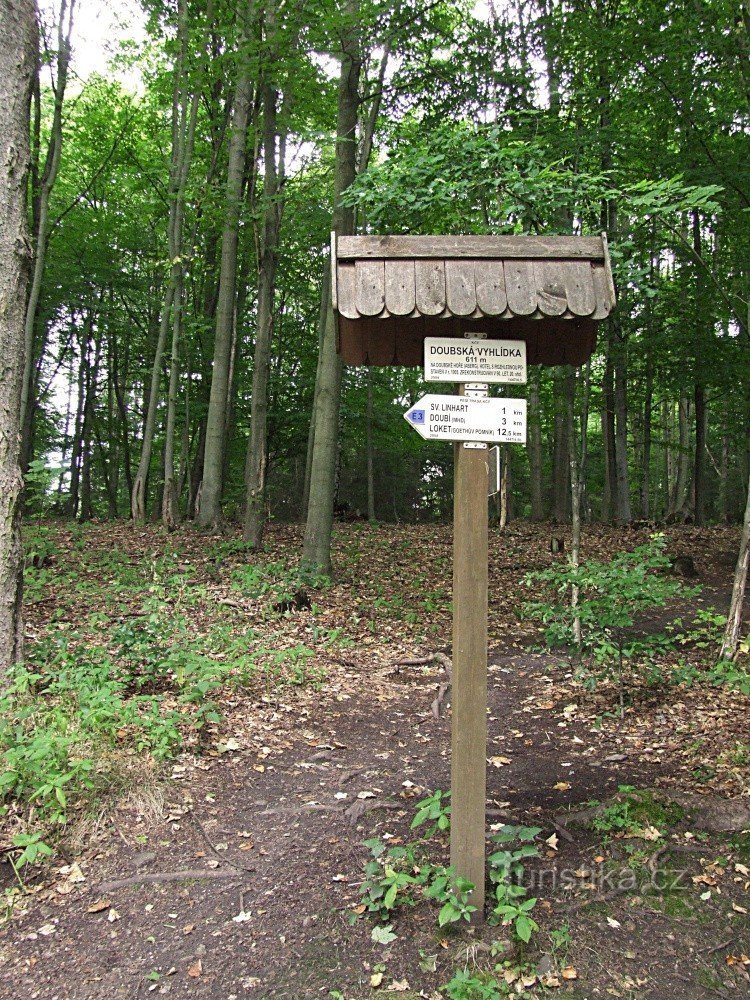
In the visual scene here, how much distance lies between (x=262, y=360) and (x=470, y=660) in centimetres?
944

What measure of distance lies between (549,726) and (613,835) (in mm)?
1882

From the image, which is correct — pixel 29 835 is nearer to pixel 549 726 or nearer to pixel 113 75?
pixel 549 726

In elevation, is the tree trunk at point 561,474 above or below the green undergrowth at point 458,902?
above

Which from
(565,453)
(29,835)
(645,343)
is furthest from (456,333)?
(565,453)

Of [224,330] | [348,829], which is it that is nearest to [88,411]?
[224,330]

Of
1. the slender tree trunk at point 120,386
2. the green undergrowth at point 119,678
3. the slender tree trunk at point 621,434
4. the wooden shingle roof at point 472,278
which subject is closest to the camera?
the wooden shingle roof at point 472,278

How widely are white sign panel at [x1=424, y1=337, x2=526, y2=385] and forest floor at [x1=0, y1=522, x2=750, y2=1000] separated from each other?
8.33 ft

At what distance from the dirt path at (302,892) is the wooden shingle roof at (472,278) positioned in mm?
2834

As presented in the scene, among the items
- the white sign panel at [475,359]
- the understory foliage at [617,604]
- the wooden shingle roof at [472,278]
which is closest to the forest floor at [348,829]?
the understory foliage at [617,604]

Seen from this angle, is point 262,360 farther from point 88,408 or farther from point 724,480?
point 724,480

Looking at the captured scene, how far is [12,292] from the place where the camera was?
16.9 feet

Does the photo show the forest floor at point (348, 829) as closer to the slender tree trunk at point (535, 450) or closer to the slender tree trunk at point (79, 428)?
the slender tree trunk at point (535, 450)

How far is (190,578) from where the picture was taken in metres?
9.70

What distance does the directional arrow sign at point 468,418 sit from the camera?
311 centimetres
